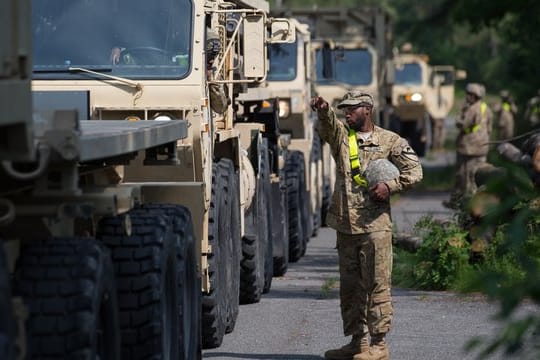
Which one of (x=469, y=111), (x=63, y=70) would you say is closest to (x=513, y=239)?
(x=63, y=70)

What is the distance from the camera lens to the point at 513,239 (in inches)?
186

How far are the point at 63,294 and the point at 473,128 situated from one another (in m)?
16.9

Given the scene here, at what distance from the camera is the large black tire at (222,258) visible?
10586 mm

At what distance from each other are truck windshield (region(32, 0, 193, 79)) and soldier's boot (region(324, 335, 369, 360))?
1.97m

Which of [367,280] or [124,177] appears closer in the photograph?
[124,177]

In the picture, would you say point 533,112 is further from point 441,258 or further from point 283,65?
point 441,258

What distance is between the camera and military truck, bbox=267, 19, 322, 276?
16906 mm

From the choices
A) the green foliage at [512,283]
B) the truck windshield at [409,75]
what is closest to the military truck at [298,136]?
the green foliage at [512,283]

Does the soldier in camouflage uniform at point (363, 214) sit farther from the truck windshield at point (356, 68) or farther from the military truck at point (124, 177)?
the truck windshield at point (356, 68)

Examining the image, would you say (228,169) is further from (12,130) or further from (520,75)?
(520,75)

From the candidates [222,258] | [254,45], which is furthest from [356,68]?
[222,258]

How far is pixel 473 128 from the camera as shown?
74.8 feet

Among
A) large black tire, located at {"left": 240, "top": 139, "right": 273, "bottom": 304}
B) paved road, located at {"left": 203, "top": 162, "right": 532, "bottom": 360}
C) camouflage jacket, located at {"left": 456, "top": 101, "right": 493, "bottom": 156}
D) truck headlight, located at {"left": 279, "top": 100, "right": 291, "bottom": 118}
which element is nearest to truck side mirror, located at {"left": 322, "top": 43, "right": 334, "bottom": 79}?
truck headlight, located at {"left": 279, "top": 100, "right": 291, "bottom": 118}

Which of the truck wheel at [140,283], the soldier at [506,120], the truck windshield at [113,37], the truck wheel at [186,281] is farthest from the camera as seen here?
the soldier at [506,120]
